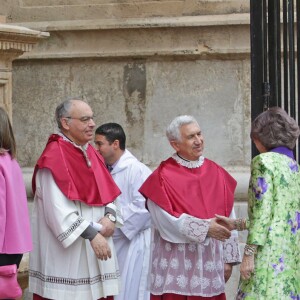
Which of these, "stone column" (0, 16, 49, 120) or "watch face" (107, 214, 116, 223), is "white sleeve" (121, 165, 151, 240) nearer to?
"watch face" (107, 214, 116, 223)

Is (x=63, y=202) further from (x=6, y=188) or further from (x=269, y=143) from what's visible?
(x=269, y=143)

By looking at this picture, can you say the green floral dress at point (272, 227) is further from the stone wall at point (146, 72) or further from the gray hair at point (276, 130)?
the stone wall at point (146, 72)

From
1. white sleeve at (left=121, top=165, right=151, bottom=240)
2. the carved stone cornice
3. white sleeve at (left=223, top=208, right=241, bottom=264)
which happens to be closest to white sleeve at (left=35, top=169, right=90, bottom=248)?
white sleeve at (left=223, top=208, right=241, bottom=264)

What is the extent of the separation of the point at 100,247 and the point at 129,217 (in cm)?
136

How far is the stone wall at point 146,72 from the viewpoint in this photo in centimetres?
1033

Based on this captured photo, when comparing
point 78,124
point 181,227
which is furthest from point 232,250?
point 78,124

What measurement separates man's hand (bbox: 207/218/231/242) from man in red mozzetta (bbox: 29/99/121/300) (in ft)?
2.05

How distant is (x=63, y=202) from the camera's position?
8055 millimetres

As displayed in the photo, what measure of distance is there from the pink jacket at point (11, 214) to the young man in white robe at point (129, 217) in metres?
1.78

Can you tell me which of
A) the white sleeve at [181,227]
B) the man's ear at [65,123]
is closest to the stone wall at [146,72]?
the white sleeve at [181,227]

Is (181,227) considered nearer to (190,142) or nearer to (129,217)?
(190,142)

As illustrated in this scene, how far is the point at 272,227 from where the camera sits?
7352 millimetres

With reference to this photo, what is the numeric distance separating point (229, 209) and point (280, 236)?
1.07 metres

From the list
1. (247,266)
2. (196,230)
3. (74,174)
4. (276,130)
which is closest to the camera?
(247,266)
